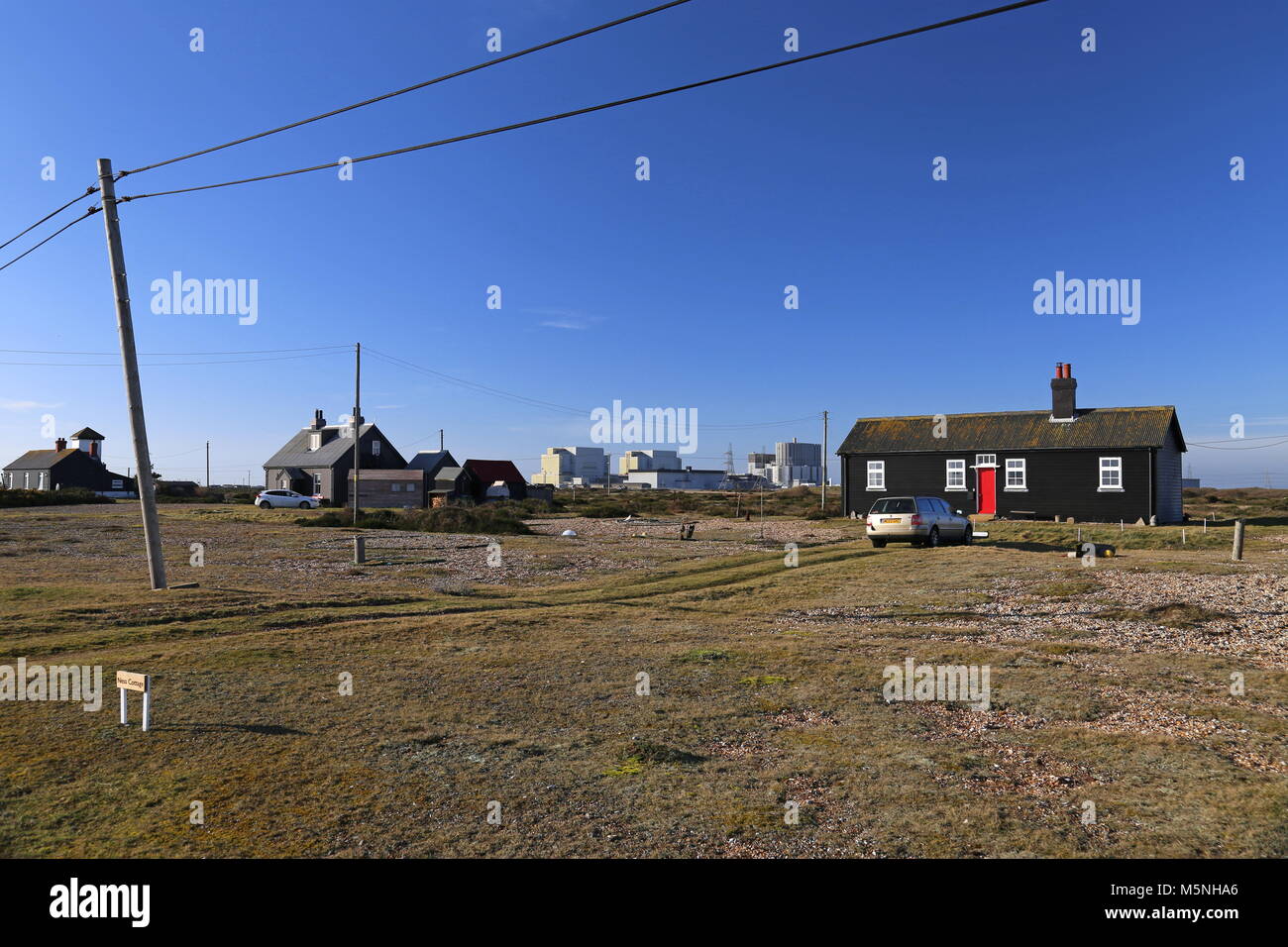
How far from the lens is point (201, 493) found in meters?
96.5

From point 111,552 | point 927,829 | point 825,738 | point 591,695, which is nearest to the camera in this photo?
point 927,829

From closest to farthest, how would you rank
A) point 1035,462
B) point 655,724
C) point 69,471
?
point 655,724 → point 1035,462 → point 69,471

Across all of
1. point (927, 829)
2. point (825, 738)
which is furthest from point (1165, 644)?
point (927, 829)

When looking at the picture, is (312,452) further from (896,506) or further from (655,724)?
(655,724)

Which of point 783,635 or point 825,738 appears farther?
point 783,635

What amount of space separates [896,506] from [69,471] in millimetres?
90356

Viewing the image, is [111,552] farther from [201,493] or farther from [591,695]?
[201,493]

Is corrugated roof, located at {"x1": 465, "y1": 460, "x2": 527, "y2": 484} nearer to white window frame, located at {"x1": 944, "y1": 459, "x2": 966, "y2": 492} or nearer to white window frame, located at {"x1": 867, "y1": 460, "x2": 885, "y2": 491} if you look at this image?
white window frame, located at {"x1": 867, "y1": 460, "x2": 885, "y2": 491}

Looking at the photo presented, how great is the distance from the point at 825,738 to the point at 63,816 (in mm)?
6223

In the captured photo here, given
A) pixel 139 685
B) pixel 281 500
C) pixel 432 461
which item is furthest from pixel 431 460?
pixel 139 685

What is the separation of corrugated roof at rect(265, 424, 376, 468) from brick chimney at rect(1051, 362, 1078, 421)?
56.1 meters

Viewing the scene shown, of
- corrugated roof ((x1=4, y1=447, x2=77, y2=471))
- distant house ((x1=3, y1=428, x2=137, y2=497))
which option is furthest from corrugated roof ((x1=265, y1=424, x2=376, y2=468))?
corrugated roof ((x1=4, y1=447, x2=77, y2=471))

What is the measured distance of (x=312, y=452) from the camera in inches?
2788

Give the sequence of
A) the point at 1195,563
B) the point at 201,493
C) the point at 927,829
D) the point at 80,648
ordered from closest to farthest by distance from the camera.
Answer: the point at 927,829
the point at 80,648
the point at 1195,563
the point at 201,493
